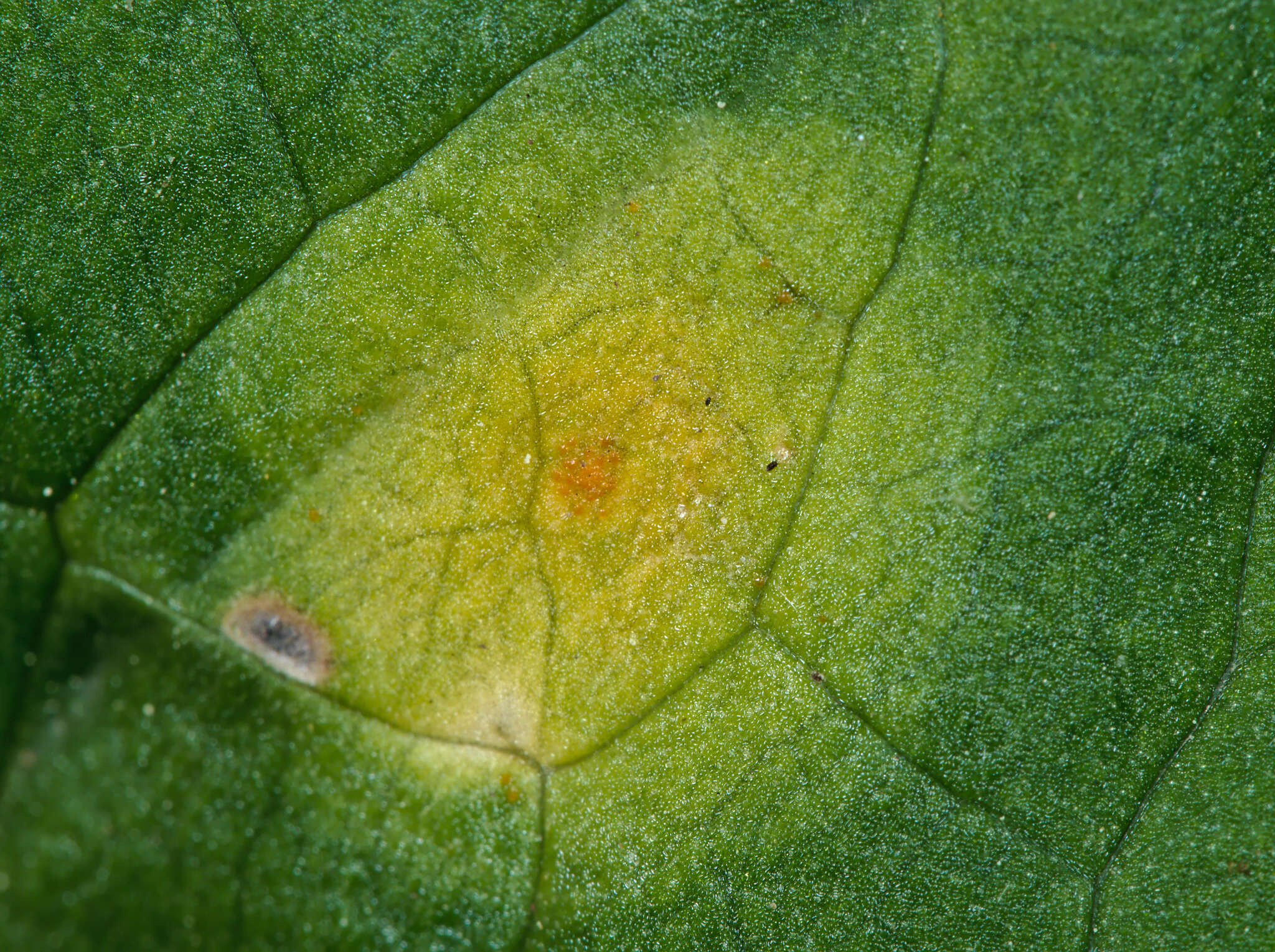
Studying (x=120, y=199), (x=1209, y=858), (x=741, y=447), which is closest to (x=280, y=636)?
(x=120, y=199)

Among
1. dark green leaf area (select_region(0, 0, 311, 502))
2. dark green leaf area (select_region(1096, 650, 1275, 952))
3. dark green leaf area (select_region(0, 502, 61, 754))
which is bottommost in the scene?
dark green leaf area (select_region(1096, 650, 1275, 952))

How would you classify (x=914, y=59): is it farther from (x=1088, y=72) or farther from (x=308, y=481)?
(x=308, y=481)

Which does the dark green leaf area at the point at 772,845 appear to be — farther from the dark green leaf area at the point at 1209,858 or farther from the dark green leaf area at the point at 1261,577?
the dark green leaf area at the point at 1261,577

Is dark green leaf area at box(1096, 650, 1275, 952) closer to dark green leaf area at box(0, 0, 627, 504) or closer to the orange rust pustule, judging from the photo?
the orange rust pustule

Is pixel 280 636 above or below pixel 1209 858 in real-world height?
above

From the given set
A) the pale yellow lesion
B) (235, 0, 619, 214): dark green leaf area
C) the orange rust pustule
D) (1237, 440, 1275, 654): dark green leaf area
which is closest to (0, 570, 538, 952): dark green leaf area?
the pale yellow lesion

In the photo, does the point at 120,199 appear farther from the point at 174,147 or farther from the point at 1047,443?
the point at 1047,443
